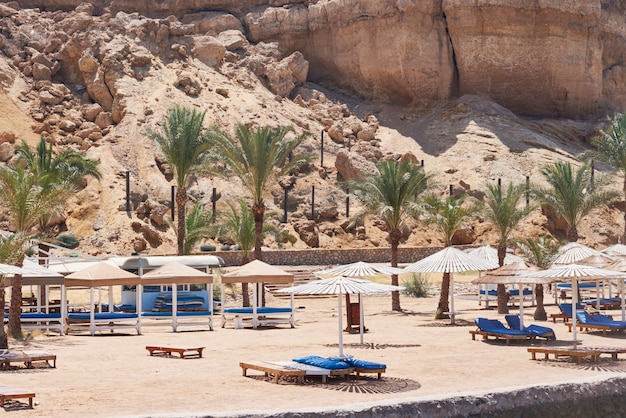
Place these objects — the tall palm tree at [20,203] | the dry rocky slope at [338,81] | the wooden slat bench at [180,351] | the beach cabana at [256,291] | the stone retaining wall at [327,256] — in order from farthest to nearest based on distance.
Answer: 1. the dry rocky slope at [338,81]
2. the stone retaining wall at [327,256]
3. the beach cabana at [256,291]
4. the tall palm tree at [20,203]
5. the wooden slat bench at [180,351]

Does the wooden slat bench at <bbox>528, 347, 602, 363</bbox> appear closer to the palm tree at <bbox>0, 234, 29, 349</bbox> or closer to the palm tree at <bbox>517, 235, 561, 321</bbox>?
the palm tree at <bbox>517, 235, 561, 321</bbox>

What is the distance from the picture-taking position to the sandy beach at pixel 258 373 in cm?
1327

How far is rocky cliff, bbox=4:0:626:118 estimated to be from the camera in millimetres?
61562

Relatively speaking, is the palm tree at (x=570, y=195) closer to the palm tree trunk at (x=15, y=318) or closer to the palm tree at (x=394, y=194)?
the palm tree at (x=394, y=194)

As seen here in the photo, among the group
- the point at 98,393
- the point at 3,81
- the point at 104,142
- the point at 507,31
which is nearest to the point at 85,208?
the point at 104,142

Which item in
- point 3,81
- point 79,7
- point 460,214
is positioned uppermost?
point 79,7

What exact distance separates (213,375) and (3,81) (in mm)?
43787

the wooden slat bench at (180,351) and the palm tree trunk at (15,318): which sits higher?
the palm tree trunk at (15,318)

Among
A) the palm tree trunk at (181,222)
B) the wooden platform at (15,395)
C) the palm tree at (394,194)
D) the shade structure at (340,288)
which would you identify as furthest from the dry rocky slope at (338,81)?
the wooden platform at (15,395)

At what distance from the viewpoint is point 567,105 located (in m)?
63.4

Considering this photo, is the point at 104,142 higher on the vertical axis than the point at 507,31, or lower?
lower

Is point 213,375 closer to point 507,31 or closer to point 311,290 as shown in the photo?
point 311,290

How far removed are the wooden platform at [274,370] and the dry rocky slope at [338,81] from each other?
34066 millimetres

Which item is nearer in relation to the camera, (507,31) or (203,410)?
(203,410)
